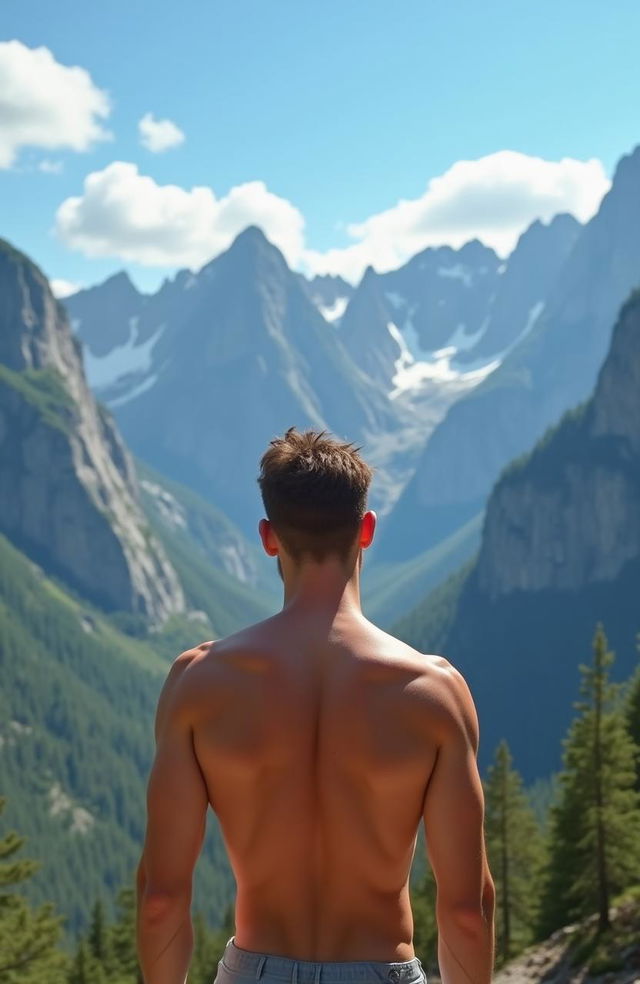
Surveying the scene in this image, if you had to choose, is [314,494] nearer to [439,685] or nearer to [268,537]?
[268,537]

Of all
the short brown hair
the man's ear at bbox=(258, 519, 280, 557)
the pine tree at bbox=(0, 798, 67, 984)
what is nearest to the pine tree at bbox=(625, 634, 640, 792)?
the pine tree at bbox=(0, 798, 67, 984)

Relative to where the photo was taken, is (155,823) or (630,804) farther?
(630,804)

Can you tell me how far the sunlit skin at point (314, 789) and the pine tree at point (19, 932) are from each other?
18.1 m

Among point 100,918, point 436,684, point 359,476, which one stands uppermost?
point 359,476

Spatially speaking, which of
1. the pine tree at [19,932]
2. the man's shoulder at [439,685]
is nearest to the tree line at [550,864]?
the pine tree at [19,932]

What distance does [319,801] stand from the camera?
558cm

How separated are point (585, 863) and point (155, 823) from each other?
28.5m

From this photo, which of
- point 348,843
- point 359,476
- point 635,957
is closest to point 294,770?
point 348,843

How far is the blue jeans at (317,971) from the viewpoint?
5.46 meters

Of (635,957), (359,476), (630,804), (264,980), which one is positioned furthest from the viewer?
(630,804)

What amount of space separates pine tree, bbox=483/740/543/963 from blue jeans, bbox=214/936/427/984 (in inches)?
1538

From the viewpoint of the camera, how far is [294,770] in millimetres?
5543

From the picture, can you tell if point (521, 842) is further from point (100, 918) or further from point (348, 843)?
point (348, 843)

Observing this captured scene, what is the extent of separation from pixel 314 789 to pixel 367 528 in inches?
55.1
